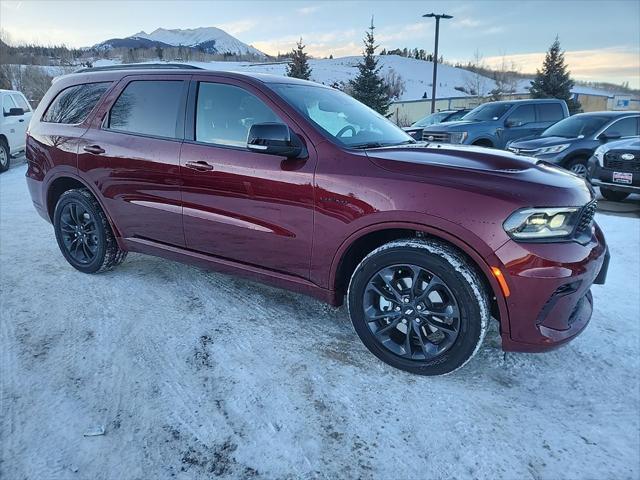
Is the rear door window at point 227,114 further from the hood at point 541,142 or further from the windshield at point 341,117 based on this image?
the hood at point 541,142

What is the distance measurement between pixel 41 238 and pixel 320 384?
4445mm

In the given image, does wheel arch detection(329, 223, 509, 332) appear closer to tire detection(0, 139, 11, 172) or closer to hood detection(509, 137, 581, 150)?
hood detection(509, 137, 581, 150)

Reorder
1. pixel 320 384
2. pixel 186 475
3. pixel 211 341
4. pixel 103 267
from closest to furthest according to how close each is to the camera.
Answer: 1. pixel 186 475
2. pixel 320 384
3. pixel 211 341
4. pixel 103 267

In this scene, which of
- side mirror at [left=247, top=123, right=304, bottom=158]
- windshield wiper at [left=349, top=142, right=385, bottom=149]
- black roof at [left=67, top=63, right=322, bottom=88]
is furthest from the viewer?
black roof at [left=67, top=63, right=322, bottom=88]

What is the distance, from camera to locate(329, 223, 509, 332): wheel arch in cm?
236

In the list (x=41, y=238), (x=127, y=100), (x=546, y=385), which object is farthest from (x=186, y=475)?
(x=41, y=238)

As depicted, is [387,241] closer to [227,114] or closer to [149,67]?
[227,114]

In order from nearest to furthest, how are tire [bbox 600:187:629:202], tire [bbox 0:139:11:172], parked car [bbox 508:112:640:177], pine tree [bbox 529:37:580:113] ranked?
tire [bbox 600:187:629:202] → parked car [bbox 508:112:640:177] → tire [bbox 0:139:11:172] → pine tree [bbox 529:37:580:113]

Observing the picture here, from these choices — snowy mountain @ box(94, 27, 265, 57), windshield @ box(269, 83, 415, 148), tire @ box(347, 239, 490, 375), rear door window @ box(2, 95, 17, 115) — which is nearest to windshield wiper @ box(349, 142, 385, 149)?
windshield @ box(269, 83, 415, 148)

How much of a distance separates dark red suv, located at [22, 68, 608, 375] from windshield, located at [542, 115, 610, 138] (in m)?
7.34

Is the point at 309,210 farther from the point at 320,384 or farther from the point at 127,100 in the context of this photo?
the point at 127,100

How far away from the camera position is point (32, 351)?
2.83 meters

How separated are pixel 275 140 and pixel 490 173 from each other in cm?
129

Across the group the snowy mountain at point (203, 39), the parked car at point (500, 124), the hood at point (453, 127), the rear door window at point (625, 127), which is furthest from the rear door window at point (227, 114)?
the snowy mountain at point (203, 39)
